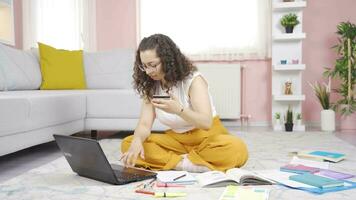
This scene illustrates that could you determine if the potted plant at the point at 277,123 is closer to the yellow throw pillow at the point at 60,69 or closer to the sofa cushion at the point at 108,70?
the sofa cushion at the point at 108,70

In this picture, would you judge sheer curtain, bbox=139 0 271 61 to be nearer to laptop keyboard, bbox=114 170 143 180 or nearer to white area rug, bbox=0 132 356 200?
white area rug, bbox=0 132 356 200

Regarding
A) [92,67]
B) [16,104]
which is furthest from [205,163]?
[92,67]

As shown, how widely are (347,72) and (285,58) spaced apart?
24.5 inches

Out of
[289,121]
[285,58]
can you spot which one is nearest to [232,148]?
[289,121]

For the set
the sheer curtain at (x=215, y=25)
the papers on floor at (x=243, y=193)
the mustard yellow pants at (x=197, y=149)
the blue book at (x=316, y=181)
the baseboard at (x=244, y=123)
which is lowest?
the baseboard at (x=244, y=123)

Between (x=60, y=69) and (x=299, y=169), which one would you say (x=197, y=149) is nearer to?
(x=299, y=169)

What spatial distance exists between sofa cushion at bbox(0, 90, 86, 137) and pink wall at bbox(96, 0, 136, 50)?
5.56 ft

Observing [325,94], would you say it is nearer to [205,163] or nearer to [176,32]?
[176,32]

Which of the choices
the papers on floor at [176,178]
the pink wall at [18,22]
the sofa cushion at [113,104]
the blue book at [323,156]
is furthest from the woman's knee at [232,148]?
the pink wall at [18,22]

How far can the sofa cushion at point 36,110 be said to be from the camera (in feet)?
6.79

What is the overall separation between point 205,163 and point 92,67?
7.26 feet

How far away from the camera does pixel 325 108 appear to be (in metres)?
3.97

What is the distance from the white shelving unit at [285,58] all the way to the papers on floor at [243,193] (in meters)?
2.65

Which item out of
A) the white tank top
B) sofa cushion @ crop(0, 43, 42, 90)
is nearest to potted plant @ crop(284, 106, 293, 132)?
the white tank top
